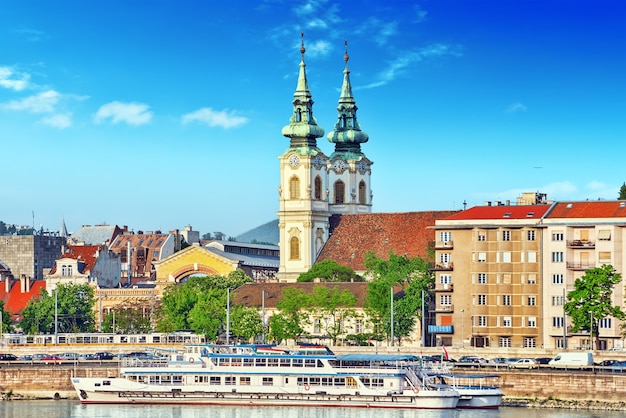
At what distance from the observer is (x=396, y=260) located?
152 m

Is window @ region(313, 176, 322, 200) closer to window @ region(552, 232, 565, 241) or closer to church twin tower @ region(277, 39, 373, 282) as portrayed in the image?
church twin tower @ region(277, 39, 373, 282)

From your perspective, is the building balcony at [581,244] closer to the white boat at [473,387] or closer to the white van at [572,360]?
the white van at [572,360]

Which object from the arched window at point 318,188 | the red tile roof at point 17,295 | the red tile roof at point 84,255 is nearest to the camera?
the red tile roof at point 17,295

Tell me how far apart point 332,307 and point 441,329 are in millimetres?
11028

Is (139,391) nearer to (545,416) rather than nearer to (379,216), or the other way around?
(545,416)

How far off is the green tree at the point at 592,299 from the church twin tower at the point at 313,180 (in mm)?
49166

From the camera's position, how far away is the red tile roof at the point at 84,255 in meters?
180

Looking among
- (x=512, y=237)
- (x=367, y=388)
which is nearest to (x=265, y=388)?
(x=367, y=388)

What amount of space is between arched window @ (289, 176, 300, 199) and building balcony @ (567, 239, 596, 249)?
47.1 meters

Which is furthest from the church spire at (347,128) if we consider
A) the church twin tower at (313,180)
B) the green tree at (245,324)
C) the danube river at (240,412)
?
the danube river at (240,412)

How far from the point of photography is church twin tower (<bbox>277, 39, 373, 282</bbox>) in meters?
174

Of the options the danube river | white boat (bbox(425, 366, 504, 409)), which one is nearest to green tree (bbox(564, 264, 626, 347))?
white boat (bbox(425, 366, 504, 409))

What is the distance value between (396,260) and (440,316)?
12791 millimetres

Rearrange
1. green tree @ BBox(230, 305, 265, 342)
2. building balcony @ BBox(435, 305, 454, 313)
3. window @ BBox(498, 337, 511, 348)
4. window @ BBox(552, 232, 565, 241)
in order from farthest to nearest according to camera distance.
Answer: green tree @ BBox(230, 305, 265, 342) < building balcony @ BBox(435, 305, 454, 313) < window @ BBox(498, 337, 511, 348) < window @ BBox(552, 232, 565, 241)
